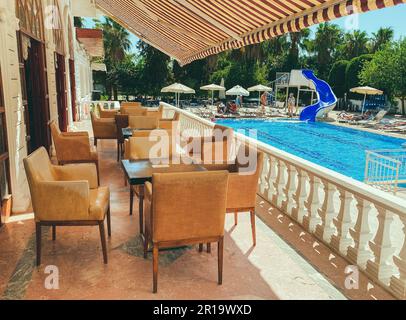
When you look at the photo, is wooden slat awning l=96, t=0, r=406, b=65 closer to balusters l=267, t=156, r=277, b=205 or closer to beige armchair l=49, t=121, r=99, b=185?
balusters l=267, t=156, r=277, b=205

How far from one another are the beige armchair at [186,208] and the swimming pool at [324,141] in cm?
1019

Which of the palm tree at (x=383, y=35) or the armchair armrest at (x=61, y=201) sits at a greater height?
the palm tree at (x=383, y=35)

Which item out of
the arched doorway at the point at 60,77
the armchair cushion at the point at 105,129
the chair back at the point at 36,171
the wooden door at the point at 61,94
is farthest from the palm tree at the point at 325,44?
the chair back at the point at 36,171

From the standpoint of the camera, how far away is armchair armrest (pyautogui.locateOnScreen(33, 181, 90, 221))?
3.25m

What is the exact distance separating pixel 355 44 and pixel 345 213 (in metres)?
48.1

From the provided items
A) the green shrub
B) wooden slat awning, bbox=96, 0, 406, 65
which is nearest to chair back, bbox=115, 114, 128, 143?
wooden slat awning, bbox=96, 0, 406, 65

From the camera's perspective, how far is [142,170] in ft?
13.2

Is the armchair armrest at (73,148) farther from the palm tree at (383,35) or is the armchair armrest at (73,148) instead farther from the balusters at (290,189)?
the palm tree at (383,35)

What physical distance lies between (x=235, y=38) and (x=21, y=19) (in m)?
3.08

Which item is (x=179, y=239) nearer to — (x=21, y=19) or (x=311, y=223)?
(x=311, y=223)

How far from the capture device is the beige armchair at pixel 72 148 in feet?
19.0

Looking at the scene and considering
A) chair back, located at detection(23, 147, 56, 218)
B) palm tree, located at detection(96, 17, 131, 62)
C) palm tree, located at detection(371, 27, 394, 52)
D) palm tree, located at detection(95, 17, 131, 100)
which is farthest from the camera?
palm tree, located at detection(371, 27, 394, 52)

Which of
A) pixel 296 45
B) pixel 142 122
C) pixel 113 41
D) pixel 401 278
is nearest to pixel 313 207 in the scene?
pixel 401 278

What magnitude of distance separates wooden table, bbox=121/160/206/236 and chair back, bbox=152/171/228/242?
0.83 metres
